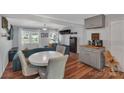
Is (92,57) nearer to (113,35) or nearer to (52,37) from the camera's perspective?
(113,35)

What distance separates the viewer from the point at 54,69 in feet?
4.62

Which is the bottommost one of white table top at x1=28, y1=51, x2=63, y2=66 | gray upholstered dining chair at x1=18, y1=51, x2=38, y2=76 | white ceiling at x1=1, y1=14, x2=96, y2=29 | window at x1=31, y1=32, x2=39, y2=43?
gray upholstered dining chair at x1=18, y1=51, x2=38, y2=76

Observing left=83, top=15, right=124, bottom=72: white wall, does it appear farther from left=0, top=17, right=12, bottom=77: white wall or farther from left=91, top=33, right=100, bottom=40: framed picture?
left=0, top=17, right=12, bottom=77: white wall

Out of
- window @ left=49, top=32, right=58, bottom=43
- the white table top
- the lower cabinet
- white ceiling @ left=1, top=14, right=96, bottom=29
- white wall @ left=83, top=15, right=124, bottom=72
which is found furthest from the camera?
the lower cabinet

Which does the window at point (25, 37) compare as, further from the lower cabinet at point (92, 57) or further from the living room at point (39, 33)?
the lower cabinet at point (92, 57)

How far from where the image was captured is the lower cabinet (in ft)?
6.73

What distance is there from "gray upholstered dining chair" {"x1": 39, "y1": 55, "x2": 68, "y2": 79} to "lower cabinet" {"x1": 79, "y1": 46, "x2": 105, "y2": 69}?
30.0 inches

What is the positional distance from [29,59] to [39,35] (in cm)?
44

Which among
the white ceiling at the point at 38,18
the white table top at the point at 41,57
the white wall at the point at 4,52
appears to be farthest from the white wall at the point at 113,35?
the white wall at the point at 4,52

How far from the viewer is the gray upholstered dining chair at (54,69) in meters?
1.37

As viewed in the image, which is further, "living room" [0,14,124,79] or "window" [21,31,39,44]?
"window" [21,31,39,44]

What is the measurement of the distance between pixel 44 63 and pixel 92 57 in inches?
50.6

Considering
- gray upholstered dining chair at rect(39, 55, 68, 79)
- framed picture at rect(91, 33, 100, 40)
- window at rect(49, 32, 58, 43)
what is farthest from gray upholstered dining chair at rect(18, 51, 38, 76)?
framed picture at rect(91, 33, 100, 40)
